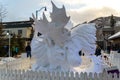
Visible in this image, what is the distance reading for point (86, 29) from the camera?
14312mm

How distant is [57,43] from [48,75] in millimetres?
4211

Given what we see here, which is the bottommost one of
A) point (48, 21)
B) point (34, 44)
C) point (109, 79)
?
point (109, 79)

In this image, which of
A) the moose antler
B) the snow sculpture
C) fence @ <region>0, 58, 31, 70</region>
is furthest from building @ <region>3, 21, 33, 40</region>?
the moose antler

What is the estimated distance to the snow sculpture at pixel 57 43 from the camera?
1302 cm

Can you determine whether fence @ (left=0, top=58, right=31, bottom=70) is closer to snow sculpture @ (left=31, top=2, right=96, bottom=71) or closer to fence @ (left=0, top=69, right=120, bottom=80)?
snow sculpture @ (left=31, top=2, right=96, bottom=71)

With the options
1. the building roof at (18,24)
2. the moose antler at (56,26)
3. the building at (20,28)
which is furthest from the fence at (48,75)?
the building roof at (18,24)

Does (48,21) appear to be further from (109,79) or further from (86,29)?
(109,79)

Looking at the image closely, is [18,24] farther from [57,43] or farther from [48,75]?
[48,75]

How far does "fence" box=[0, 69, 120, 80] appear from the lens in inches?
341

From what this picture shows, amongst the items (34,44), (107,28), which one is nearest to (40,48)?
(34,44)

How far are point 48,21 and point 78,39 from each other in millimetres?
1795

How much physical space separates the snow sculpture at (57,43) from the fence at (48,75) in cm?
337

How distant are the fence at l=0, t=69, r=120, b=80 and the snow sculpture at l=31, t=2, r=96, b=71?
11.1 feet

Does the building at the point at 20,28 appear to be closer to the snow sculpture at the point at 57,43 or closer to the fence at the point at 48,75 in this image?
the snow sculpture at the point at 57,43
